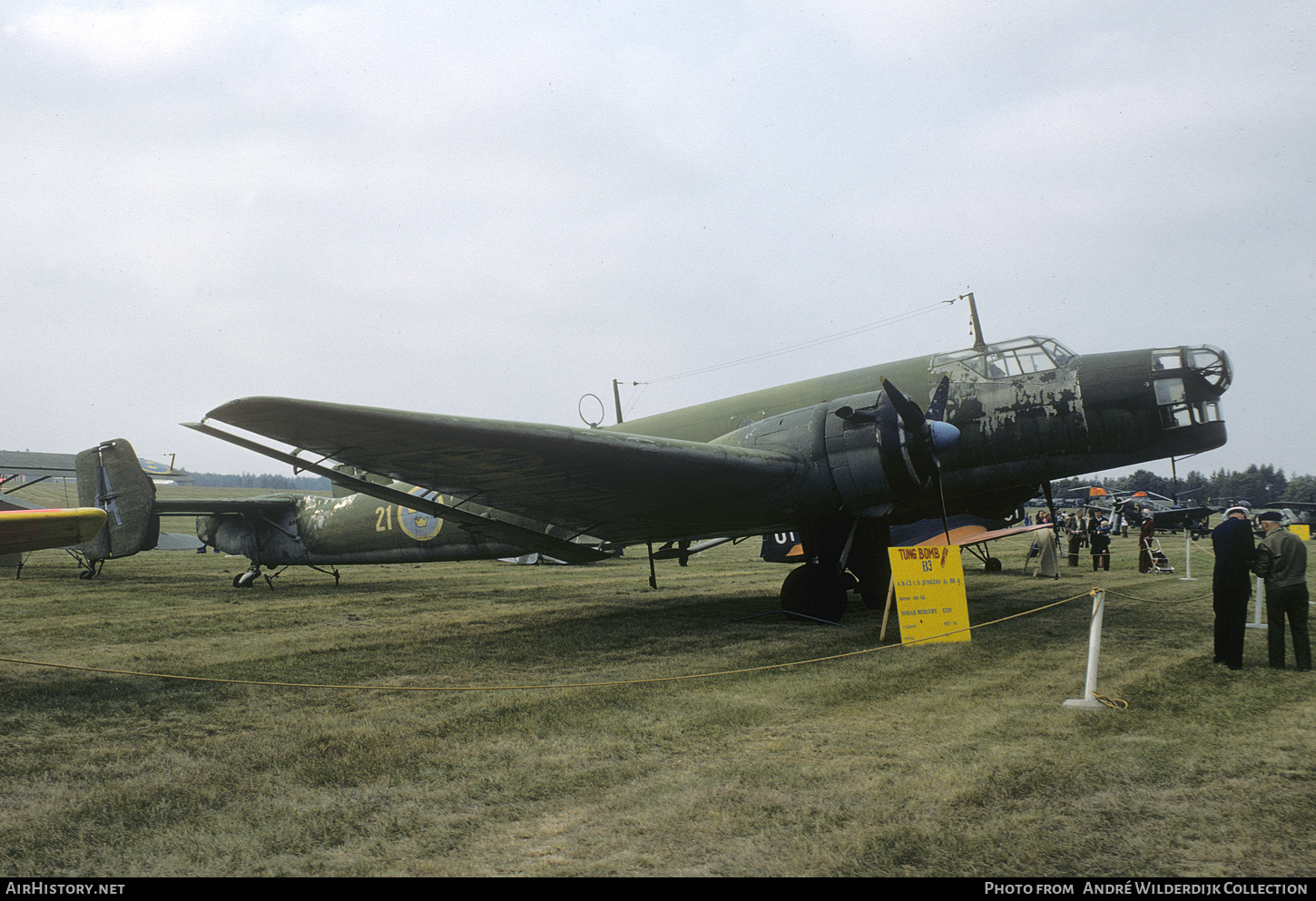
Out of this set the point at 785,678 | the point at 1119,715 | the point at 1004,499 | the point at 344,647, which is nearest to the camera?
the point at 1119,715

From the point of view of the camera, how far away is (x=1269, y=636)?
709 cm

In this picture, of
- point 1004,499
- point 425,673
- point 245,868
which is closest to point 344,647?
point 425,673

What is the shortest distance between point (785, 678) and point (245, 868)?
4.63 metres

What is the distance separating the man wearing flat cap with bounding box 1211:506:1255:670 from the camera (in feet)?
22.7

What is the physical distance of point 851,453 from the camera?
8.98 metres

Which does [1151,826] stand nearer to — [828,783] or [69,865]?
[828,783]

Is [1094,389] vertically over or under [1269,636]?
over

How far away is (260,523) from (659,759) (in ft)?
53.5

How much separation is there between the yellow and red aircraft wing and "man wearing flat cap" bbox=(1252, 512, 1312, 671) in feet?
34.7

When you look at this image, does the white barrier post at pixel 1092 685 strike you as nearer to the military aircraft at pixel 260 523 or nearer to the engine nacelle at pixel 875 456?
the engine nacelle at pixel 875 456

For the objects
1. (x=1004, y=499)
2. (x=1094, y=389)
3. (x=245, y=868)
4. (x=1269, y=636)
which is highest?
(x=1094, y=389)

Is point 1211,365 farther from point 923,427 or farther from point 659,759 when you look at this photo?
point 659,759

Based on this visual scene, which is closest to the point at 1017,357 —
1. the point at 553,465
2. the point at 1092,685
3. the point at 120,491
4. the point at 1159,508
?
the point at 1092,685
